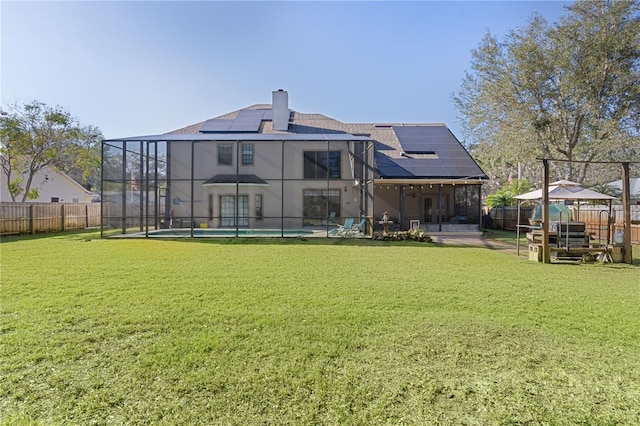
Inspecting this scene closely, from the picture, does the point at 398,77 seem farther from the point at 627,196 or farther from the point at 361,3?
the point at 627,196

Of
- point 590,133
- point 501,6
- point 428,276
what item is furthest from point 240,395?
point 590,133

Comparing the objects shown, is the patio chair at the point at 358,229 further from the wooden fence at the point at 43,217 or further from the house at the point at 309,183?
the wooden fence at the point at 43,217

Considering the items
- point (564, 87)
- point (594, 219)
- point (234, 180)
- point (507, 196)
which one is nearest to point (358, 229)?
point (234, 180)

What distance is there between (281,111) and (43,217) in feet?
41.3

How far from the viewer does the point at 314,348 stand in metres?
3.35

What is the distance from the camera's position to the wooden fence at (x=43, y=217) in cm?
1424

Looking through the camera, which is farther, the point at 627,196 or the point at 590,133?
the point at 590,133

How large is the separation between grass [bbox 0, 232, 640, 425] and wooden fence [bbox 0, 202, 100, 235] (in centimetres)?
989

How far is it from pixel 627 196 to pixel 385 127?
16.4 meters

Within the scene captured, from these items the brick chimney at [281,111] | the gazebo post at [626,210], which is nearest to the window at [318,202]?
the brick chimney at [281,111]

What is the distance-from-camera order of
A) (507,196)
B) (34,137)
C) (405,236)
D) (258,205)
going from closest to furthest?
1. (405,236)
2. (34,137)
3. (258,205)
4. (507,196)

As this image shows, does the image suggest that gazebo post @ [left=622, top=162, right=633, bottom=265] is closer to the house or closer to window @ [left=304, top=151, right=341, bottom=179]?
the house

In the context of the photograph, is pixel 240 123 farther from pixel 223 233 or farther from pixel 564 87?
pixel 564 87

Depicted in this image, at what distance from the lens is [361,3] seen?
10461 mm
